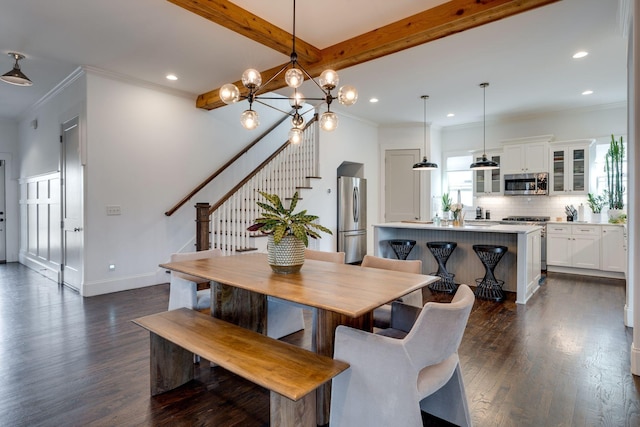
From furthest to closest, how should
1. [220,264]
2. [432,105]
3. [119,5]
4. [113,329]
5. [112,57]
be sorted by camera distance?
[432,105] → [112,57] → [113,329] → [119,5] → [220,264]

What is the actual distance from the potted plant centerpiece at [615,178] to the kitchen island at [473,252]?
184 cm

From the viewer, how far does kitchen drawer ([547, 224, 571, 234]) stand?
19.6 ft

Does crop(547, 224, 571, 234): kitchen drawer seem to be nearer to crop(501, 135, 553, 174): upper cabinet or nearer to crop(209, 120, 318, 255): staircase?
crop(501, 135, 553, 174): upper cabinet

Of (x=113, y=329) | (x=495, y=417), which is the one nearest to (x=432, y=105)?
(x=495, y=417)

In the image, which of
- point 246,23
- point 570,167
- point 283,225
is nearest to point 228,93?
point 246,23

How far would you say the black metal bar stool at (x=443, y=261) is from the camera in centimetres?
484

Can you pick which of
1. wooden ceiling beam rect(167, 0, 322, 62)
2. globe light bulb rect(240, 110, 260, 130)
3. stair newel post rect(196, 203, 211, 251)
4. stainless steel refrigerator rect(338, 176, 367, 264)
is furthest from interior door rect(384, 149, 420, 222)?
globe light bulb rect(240, 110, 260, 130)

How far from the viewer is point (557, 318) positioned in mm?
3689

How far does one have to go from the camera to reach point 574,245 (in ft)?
19.4

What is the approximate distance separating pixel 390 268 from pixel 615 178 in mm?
5557

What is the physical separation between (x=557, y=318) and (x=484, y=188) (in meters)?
4.05

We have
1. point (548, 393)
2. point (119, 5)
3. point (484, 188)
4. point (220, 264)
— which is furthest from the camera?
point (484, 188)

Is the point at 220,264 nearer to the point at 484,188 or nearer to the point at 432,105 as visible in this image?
the point at 432,105

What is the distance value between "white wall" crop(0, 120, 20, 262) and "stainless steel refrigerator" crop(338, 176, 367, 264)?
6.79 m
